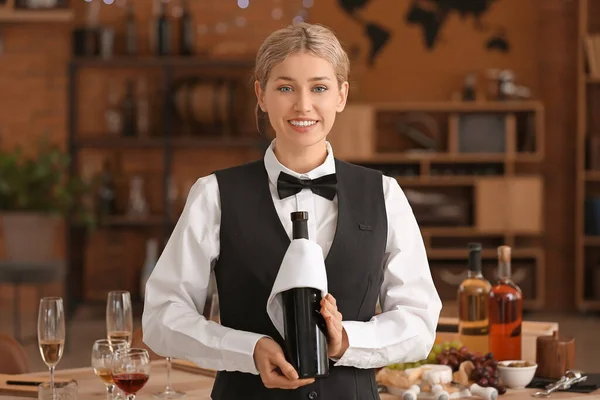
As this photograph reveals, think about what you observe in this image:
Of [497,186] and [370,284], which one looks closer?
[370,284]

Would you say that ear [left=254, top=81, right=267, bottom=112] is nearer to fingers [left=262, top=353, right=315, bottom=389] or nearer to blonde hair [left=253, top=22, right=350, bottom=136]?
blonde hair [left=253, top=22, right=350, bottom=136]

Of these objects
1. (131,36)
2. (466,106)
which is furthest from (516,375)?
(131,36)

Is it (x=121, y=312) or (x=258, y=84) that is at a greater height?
(x=258, y=84)

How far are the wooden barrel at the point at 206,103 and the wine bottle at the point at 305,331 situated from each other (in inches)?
233

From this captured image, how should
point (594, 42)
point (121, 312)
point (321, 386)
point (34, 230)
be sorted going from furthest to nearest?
point (594, 42)
point (34, 230)
point (121, 312)
point (321, 386)

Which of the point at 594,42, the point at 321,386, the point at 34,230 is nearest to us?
the point at 321,386

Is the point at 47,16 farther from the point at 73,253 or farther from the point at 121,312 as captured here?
the point at 121,312

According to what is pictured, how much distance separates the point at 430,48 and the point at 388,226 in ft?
21.0

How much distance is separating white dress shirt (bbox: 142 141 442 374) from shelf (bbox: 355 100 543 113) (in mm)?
5926

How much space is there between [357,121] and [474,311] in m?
4.94

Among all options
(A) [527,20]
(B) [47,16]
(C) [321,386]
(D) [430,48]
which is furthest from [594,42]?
(C) [321,386]

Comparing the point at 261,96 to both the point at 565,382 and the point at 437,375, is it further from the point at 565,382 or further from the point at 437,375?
the point at 565,382

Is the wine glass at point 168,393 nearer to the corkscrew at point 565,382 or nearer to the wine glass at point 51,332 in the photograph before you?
the wine glass at point 51,332

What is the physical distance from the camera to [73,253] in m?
7.89
